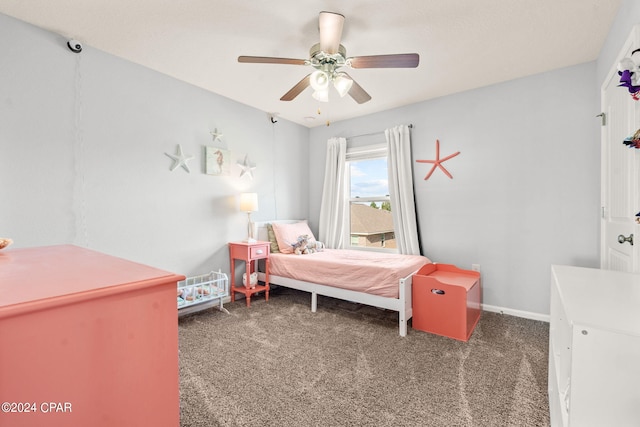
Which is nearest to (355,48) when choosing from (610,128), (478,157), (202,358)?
(478,157)

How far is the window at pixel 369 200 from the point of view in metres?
3.94

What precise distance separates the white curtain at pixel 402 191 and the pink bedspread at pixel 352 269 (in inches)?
10.1

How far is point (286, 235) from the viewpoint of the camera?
374 cm

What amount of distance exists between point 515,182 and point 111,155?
3.79m

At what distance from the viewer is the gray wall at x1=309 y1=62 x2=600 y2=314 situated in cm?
262

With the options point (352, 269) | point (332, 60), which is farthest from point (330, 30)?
point (352, 269)

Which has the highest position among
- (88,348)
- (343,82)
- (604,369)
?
(343,82)

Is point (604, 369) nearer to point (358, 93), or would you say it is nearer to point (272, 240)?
point (358, 93)

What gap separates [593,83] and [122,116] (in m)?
4.16

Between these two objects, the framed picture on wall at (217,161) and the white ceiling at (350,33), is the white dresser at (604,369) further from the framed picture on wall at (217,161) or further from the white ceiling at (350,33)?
the framed picture on wall at (217,161)

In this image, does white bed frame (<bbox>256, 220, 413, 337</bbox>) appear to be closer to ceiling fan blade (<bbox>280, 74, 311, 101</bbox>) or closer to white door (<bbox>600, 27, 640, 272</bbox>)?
white door (<bbox>600, 27, 640, 272</bbox>)

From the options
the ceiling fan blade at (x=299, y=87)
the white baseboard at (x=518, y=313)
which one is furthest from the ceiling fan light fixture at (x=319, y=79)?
the white baseboard at (x=518, y=313)

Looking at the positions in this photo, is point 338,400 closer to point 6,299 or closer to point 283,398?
point 283,398

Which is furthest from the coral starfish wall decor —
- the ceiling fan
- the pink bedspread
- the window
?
the ceiling fan
